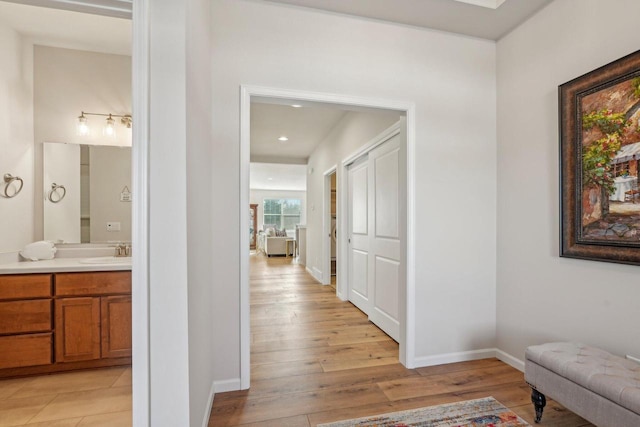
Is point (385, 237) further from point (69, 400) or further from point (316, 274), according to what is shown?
point (316, 274)

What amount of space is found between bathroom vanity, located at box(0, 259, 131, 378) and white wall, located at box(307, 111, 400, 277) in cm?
265

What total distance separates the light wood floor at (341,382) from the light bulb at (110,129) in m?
2.45

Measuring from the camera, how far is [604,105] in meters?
1.81

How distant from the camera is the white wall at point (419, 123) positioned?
82.0 inches

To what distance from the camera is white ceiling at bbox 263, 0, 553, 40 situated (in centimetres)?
218

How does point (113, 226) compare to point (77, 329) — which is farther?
point (113, 226)

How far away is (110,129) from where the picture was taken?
299 centimetres

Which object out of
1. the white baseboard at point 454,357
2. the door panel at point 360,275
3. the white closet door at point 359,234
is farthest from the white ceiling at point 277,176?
the white baseboard at point 454,357

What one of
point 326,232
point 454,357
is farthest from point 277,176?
point 454,357

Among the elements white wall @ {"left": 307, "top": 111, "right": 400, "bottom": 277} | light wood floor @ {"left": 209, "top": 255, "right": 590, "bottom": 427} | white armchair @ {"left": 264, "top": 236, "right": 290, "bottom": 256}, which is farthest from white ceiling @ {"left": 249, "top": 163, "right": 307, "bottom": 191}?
light wood floor @ {"left": 209, "top": 255, "right": 590, "bottom": 427}

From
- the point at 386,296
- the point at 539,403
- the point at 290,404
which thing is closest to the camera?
the point at 539,403

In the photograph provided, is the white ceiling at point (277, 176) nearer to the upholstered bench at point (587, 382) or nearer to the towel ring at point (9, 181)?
the towel ring at point (9, 181)

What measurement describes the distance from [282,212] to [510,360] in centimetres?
1249

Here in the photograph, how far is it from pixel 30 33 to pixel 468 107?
378 centimetres
